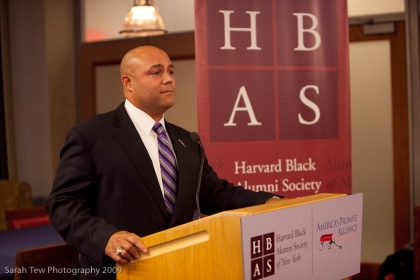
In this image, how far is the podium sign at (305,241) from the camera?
173 centimetres

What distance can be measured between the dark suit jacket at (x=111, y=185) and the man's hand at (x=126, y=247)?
5.3 inches

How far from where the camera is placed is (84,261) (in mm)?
2096

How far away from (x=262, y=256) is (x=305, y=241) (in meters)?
0.20

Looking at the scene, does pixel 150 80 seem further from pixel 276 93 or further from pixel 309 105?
pixel 309 105

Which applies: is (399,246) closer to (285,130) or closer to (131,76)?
(285,130)

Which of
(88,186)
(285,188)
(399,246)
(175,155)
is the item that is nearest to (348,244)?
(175,155)

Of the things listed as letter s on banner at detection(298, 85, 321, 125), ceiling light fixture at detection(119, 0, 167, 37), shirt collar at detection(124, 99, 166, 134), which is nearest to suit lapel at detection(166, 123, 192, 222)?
shirt collar at detection(124, 99, 166, 134)

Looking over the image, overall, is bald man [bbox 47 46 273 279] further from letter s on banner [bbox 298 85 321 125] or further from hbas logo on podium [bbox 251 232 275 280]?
letter s on banner [bbox 298 85 321 125]

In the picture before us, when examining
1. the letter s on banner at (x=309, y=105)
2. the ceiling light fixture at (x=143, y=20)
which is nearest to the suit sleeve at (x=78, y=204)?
the letter s on banner at (x=309, y=105)

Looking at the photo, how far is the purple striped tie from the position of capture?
216cm

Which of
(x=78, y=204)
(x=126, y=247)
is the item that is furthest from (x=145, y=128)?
(x=126, y=247)

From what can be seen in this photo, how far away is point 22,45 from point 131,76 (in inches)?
183

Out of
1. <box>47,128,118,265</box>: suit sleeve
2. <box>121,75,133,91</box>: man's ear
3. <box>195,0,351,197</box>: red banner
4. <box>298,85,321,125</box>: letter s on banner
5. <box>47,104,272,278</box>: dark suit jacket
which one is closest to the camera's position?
<box>47,128,118,265</box>: suit sleeve

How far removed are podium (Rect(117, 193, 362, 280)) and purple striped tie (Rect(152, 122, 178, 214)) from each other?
14.6 inches
